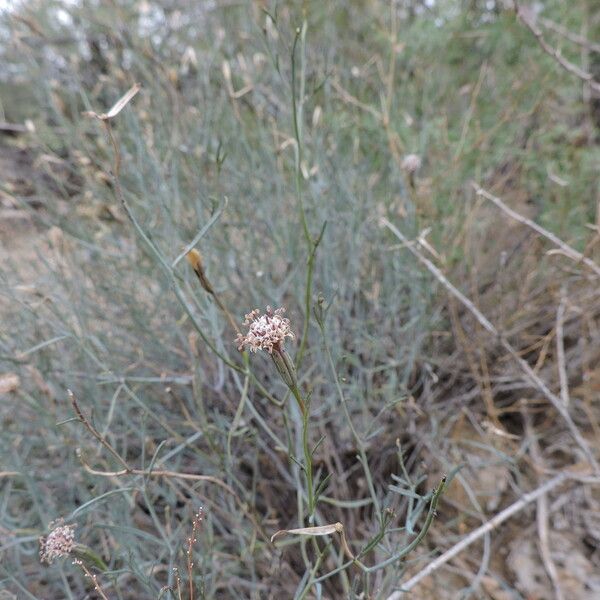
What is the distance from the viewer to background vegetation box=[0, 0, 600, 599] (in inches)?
53.4

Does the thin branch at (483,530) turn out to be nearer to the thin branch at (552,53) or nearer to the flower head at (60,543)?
the flower head at (60,543)

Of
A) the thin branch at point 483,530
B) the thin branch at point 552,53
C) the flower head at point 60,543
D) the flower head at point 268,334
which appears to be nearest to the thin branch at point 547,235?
the thin branch at point 552,53

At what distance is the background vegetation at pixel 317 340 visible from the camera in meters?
1.36

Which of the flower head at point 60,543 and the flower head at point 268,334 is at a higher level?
the flower head at point 268,334

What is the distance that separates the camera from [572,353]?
75.4 inches

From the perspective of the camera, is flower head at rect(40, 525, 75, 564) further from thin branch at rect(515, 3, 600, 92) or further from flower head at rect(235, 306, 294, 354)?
thin branch at rect(515, 3, 600, 92)

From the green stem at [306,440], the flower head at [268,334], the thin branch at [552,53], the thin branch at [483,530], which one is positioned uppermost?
the thin branch at [552,53]

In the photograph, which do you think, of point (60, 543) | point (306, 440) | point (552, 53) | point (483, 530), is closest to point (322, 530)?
point (306, 440)

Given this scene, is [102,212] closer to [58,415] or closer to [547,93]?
[58,415]

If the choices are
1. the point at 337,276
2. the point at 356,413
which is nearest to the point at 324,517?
the point at 356,413

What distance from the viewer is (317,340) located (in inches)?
61.8

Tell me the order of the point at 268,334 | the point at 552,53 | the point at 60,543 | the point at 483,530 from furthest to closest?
the point at 552,53
the point at 483,530
the point at 60,543
the point at 268,334

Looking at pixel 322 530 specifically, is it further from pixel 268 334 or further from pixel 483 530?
pixel 483 530

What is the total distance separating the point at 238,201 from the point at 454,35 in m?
1.27
